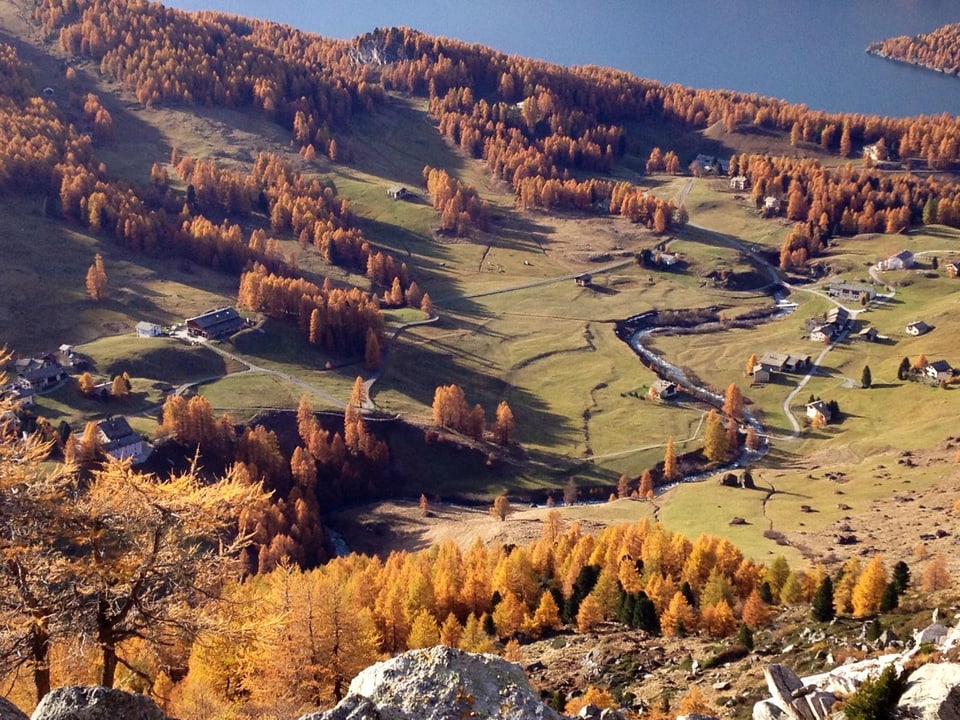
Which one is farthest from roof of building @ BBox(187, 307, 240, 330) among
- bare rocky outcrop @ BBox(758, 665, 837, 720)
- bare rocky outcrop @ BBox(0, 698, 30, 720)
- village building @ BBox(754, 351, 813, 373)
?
bare rocky outcrop @ BBox(0, 698, 30, 720)

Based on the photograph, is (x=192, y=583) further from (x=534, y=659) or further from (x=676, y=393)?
(x=676, y=393)

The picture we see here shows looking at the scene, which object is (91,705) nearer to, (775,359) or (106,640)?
(106,640)

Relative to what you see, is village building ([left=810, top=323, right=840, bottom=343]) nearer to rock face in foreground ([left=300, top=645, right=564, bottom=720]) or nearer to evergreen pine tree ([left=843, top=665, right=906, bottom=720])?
evergreen pine tree ([left=843, top=665, right=906, bottom=720])

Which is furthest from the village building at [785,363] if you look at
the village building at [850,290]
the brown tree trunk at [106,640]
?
the brown tree trunk at [106,640]

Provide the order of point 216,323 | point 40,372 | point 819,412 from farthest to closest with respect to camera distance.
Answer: point 216,323 → point 819,412 → point 40,372

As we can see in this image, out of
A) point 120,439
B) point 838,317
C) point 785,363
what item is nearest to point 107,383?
point 120,439

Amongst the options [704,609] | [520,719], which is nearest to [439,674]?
[520,719]

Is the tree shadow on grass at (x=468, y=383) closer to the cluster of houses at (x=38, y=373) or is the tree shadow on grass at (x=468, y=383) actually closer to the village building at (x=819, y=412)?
the village building at (x=819, y=412)
